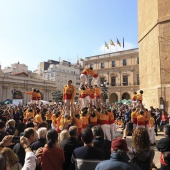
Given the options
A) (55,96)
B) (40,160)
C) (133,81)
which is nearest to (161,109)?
(40,160)

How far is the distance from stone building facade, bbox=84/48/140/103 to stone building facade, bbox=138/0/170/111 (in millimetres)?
32958

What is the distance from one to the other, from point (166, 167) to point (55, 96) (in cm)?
5590

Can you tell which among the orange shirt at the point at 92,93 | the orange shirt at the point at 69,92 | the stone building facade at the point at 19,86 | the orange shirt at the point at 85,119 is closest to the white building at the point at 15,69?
the stone building facade at the point at 19,86

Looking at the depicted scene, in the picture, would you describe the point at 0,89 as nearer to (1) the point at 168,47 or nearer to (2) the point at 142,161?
(1) the point at 168,47

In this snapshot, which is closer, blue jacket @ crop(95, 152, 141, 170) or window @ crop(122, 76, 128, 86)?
blue jacket @ crop(95, 152, 141, 170)

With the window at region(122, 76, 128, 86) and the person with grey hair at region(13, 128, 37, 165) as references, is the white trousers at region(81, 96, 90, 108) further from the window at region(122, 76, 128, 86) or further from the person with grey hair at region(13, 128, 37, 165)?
the window at region(122, 76, 128, 86)

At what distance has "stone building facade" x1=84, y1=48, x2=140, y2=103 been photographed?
5062 centimetres

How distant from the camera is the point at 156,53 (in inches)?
604

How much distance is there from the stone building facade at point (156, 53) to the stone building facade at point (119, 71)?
32958 millimetres

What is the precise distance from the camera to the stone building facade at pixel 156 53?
14594 mm

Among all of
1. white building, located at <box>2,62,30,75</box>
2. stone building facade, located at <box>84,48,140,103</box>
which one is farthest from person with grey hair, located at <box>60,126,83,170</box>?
white building, located at <box>2,62,30,75</box>

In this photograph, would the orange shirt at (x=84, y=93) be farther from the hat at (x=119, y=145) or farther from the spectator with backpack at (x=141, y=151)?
the hat at (x=119, y=145)

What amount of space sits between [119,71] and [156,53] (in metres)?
37.8

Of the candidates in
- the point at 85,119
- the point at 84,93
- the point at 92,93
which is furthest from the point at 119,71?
the point at 85,119
